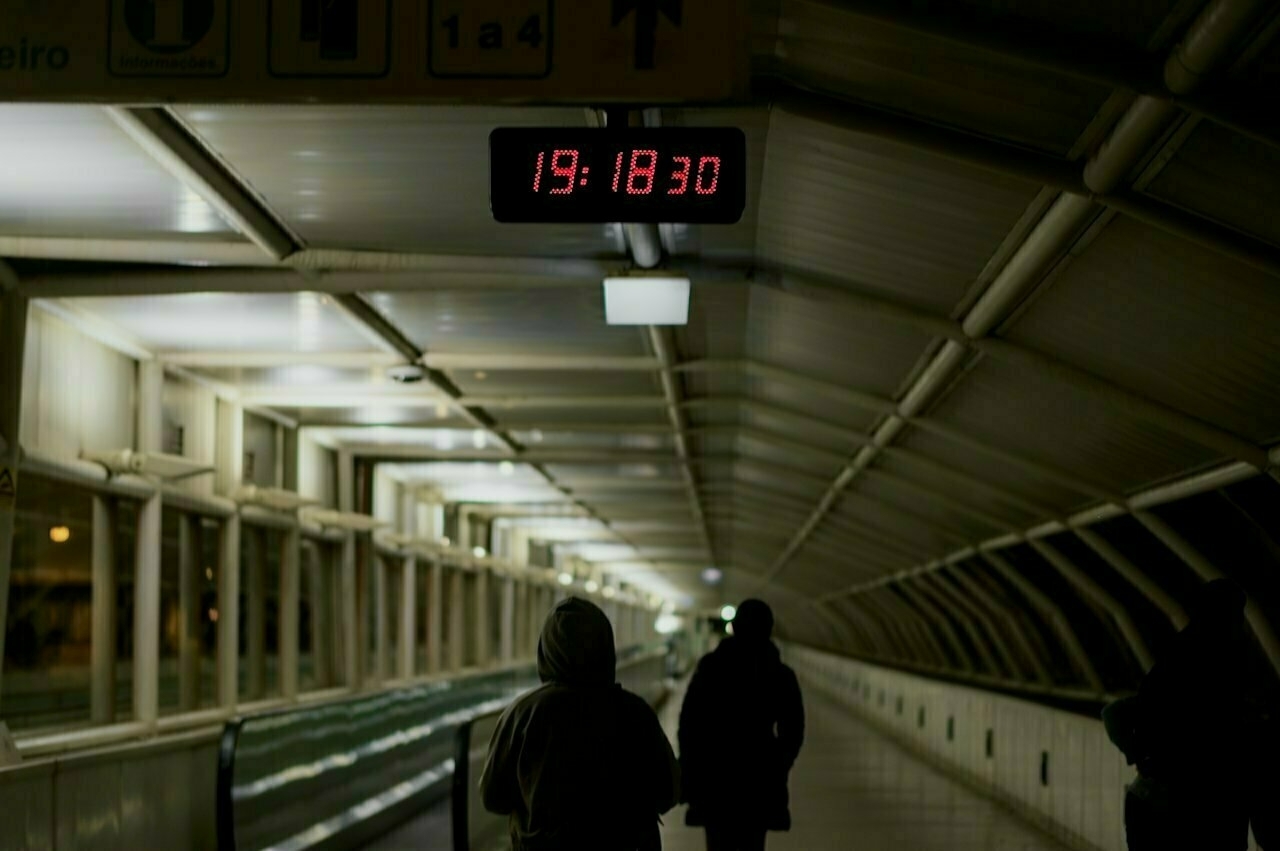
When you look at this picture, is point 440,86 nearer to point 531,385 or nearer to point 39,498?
point 39,498

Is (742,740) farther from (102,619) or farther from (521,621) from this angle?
(521,621)

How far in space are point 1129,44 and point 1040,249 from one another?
2319mm

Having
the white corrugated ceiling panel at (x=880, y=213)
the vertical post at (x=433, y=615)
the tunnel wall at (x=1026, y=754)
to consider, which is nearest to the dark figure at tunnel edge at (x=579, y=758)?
the white corrugated ceiling panel at (x=880, y=213)

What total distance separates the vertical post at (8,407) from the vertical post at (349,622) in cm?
1068

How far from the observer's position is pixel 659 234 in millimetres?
10602

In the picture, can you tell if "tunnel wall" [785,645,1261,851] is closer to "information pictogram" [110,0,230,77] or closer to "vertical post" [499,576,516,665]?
"information pictogram" [110,0,230,77]

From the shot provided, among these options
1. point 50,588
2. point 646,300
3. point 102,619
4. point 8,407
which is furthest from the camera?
point 102,619

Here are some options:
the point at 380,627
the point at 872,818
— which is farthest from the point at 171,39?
the point at 380,627

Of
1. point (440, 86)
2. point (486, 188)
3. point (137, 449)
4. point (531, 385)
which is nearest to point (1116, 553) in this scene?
point (531, 385)

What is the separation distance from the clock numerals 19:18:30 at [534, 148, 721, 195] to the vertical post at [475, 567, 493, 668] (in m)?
28.0

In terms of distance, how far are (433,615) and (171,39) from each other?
24.7 meters

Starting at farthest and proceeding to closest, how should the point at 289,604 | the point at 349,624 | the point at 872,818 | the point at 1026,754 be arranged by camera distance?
1. the point at 349,624
2. the point at 289,604
3. the point at 1026,754
4. the point at 872,818

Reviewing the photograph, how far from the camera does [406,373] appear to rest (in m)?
15.8

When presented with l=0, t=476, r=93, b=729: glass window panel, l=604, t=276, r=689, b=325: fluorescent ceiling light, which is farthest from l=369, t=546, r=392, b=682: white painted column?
l=604, t=276, r=689, b=325: fluorescent ceiling light
